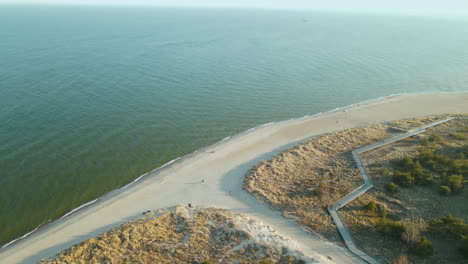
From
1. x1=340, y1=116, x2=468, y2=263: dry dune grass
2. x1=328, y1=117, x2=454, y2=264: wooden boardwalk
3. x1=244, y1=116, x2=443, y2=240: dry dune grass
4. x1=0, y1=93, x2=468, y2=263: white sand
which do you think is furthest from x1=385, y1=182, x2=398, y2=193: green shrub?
x1=0, y1=93, x2=468, y2=263: white sand

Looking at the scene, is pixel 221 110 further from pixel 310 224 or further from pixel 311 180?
pixel 310 224

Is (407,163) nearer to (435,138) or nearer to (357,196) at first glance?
(357,196)

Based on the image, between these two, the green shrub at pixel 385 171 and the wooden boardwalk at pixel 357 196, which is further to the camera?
the green shrub at pixel 385 171

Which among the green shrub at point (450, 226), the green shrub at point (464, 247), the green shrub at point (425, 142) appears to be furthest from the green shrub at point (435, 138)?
the green shrub at point (464, 247)

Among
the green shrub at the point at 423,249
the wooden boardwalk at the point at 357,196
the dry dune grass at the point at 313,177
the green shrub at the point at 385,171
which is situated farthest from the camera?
the green shrub at the point at 385,171

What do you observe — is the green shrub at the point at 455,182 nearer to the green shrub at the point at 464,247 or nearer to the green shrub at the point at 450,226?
the green shrub at the point at 450,226
